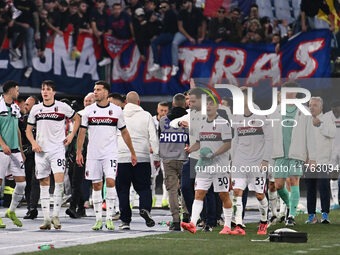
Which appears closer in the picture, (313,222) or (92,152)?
(92,152)

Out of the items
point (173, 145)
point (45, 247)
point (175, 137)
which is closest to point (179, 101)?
point (175, 137)

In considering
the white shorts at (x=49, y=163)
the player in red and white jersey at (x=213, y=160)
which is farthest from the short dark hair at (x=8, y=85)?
the player in red and white jersey at (x=213, y=160)

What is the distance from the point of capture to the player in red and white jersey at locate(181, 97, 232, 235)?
12.6 meters

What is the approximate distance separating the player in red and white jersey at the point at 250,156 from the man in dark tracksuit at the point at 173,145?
1083mm

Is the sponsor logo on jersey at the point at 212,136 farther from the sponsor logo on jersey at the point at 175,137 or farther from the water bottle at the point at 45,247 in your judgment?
the water bottle at the point at 45,247

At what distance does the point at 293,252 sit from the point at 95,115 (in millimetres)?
4448

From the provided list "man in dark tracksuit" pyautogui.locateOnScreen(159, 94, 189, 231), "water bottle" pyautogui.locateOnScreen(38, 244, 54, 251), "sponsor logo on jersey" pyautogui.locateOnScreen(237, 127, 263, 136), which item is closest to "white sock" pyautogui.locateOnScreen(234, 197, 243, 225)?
"sponsor logo on jersey" pyautogui.locateOnScreen(237, 127, 263, 136)

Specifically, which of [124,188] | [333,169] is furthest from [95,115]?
[333,169]

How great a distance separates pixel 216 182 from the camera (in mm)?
12617

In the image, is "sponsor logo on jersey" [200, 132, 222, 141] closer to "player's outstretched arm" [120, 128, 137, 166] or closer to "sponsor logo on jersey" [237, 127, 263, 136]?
"sponsor logo on jersey" [237, 127, 263, 136]

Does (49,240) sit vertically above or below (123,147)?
below

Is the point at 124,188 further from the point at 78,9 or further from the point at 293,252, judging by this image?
the point at 78,9

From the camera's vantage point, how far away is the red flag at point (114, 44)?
26484mm

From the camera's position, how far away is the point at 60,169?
13.6 meters
